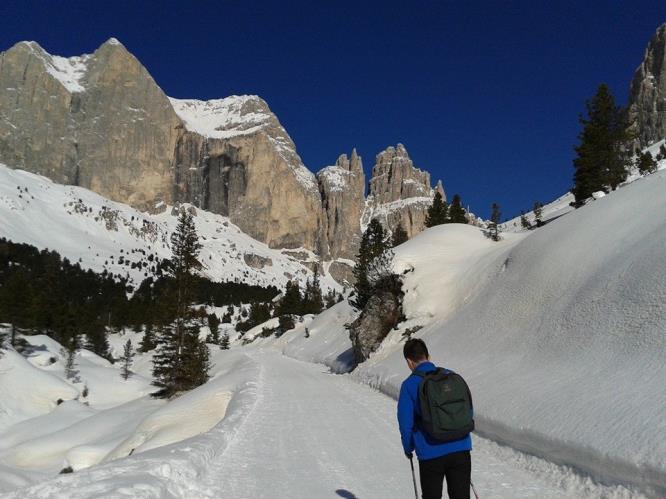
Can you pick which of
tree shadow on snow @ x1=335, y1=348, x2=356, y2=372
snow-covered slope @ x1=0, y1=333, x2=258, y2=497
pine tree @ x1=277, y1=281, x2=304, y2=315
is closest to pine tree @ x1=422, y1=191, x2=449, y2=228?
pine tree @ x1=277, y1=281, x2=304, y2=315

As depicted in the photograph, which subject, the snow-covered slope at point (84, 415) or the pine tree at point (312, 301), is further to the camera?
the pine tree at point (312, 301)

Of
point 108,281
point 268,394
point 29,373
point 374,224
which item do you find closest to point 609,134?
point 374,224

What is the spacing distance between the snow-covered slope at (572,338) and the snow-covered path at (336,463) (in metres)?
0.84

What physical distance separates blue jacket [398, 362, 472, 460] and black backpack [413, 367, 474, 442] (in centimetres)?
10

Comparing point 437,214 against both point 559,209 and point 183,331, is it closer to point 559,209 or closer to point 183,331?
point 559,209

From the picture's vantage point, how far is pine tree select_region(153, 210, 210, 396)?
1305 inches

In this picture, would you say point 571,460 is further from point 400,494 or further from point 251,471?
point 251,471

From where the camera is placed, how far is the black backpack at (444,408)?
15.0 feet

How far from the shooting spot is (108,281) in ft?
626

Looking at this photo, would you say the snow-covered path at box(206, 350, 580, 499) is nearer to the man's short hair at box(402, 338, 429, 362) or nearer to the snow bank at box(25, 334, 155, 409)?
the man's short hair at box(402, 338, 429, 362)

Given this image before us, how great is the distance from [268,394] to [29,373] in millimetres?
34832

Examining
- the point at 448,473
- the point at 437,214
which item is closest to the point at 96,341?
the point at 437,214

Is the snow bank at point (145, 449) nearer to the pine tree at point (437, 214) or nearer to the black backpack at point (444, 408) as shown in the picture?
the black backpack at point (444, 408)

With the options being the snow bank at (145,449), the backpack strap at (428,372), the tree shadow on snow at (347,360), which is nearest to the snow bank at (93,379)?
the snow bank at (145,449)
